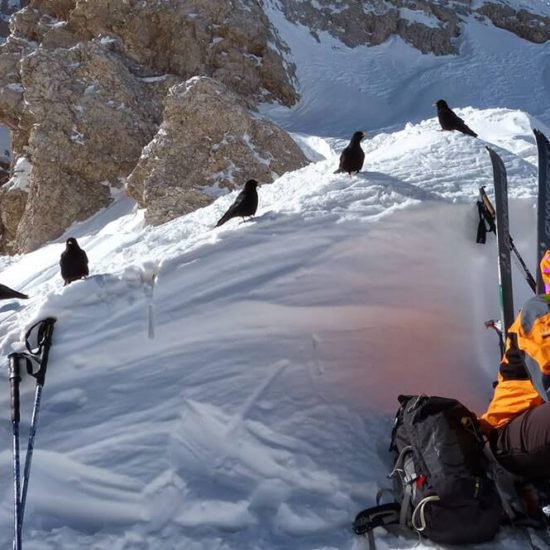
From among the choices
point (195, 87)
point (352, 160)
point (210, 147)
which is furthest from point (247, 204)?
point (195, 87)

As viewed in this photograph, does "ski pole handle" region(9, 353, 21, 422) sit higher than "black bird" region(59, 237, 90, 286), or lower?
higher

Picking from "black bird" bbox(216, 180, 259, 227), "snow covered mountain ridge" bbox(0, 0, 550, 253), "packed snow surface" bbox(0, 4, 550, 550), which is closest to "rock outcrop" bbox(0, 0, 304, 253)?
"snow covered mountain ridge" bbox(0, 0, 550, 253)

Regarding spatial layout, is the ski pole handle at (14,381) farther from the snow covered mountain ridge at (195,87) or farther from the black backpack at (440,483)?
the snow covered mountain ridge at (195,87)

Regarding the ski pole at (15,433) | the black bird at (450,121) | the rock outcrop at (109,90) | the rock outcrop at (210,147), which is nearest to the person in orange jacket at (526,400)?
the ski pole at (15,433)

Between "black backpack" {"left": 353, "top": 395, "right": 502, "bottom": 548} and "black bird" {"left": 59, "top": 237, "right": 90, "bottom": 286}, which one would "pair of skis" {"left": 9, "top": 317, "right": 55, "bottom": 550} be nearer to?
"black backpack" {"left": 353, "top": 395, "right": 502, "bottom": 548}

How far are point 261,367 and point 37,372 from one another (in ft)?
3.79

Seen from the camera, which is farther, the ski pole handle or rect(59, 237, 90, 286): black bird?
rect(59, 237, 90, 286): black bird

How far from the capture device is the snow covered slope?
2652 mm

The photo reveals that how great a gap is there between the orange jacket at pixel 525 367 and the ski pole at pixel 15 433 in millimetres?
2022

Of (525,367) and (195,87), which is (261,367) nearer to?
(525,367)

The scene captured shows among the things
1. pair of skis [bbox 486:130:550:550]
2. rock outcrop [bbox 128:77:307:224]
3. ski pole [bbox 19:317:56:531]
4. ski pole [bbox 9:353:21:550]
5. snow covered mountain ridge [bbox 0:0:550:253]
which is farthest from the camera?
snow covered mountain ridge [bbox 0:0:550:253]

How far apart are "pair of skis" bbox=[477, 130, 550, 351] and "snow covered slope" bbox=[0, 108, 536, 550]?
129mm

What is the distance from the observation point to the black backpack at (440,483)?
7.60ft

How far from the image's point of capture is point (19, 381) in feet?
9.25
